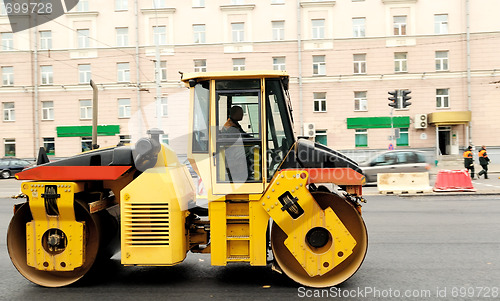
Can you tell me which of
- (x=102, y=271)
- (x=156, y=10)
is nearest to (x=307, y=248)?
(x=102, y=271)

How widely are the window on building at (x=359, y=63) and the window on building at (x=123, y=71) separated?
1679 cm

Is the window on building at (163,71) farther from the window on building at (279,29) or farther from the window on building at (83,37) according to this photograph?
the window on building at (279,29)

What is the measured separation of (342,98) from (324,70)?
7.95 ft

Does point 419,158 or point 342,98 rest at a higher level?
point 342,98

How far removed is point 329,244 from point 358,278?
0.86 m

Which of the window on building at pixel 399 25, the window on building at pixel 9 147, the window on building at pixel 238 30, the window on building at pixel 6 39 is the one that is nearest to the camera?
the window on building at pixel 399 25

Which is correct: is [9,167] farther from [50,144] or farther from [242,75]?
[242,75]

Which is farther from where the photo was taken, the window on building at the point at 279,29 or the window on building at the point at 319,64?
the window on building at the point at 279,29

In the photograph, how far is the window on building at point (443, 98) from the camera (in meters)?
31.0

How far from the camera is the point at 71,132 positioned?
32.7m

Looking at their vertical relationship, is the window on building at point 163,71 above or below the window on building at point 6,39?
below

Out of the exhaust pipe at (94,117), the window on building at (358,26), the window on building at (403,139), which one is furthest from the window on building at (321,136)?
the exhaust pipe at (94,117)

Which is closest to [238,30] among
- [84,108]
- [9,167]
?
[84,108]

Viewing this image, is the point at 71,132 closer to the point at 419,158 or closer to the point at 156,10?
the point at 156,10
